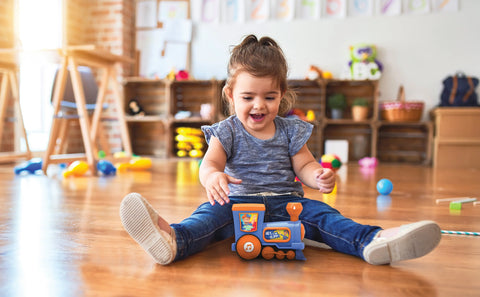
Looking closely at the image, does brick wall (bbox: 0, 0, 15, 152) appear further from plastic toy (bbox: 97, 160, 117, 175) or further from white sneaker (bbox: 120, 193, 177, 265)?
white sneaker (bbox: 120, 193, 177, 265)

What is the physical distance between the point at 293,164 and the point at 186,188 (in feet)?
2.81

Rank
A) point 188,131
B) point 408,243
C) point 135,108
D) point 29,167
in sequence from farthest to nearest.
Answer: point 135,108, point 188,131, point 29,167, point 408,243

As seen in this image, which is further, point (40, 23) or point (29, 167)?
point (40, 23)

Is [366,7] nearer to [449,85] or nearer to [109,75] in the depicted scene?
[449,85]

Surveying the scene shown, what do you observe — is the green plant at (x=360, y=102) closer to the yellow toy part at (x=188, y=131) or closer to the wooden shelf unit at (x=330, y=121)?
the wooden shelf unit at (x=330, y=121)

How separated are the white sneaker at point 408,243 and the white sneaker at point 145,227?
376 mm

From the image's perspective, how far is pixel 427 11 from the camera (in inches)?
144

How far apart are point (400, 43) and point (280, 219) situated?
129 inches

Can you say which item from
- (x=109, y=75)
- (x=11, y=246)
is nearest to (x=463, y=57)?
(x=109, y=75)

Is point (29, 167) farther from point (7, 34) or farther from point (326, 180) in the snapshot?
point (326, 180)

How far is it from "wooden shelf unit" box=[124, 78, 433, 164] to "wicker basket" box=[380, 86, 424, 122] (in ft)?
0.24

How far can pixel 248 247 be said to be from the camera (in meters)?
0.78

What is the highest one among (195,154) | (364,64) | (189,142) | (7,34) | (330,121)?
(7,34)

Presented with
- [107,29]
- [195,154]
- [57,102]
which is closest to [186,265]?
[57,102]
